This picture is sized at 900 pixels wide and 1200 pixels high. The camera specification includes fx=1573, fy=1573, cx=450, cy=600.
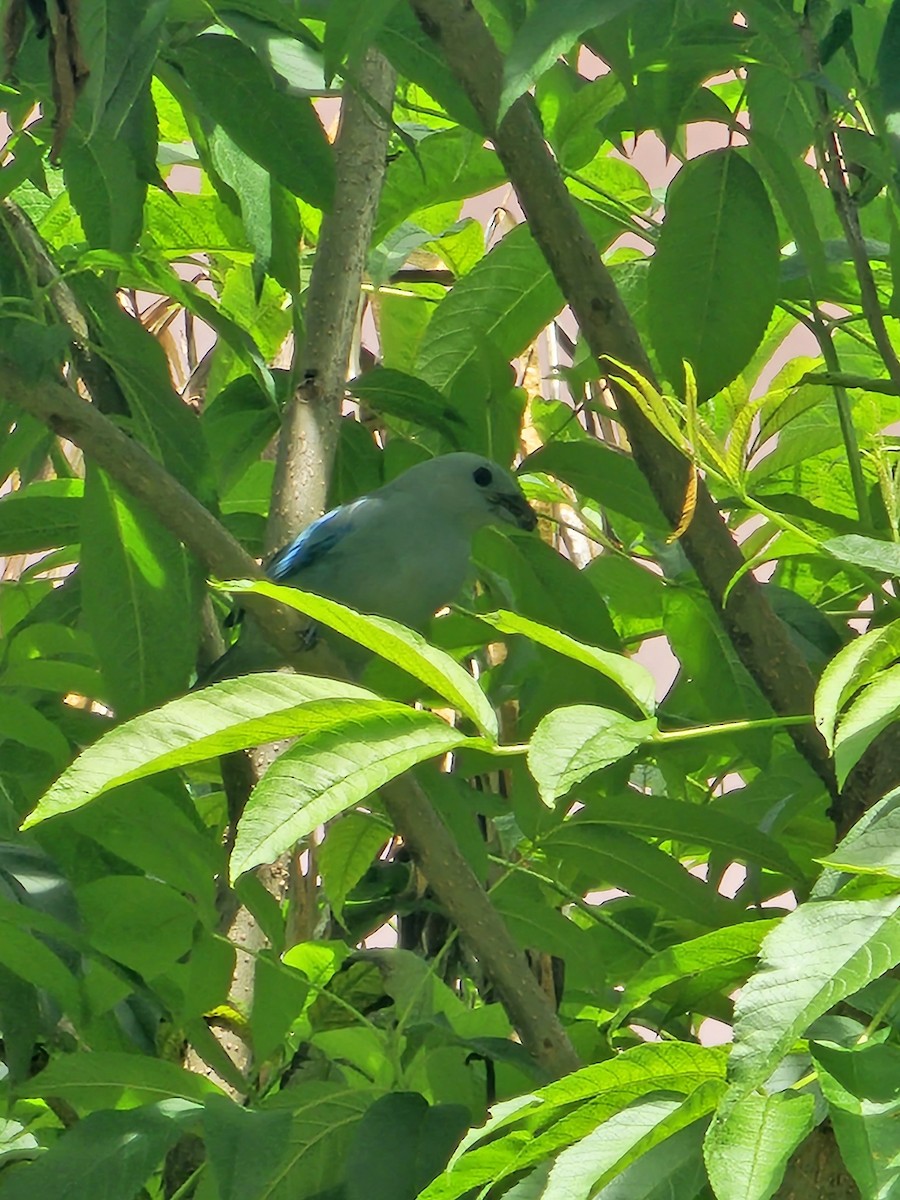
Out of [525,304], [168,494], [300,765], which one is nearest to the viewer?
[300,765]

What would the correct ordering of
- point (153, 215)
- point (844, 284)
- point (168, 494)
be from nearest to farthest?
1. point (168, 494)
2. point (844, 284)
3. point (153, 215)

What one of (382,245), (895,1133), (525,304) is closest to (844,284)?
(525,304)

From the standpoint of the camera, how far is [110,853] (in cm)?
124

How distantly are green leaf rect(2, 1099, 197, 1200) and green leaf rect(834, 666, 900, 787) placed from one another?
0.55 meters

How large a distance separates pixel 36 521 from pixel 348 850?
1.29 ft

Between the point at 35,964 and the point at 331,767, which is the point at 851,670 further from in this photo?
the point at 35,964

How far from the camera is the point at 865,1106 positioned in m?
0.68

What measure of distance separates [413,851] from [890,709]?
0.45 metres

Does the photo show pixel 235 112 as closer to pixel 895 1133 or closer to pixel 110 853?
pixel 110 853

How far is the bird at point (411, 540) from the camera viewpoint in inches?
85.1

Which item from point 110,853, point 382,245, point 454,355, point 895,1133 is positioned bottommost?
point 895,1133

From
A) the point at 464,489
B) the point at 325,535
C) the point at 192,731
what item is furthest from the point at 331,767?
the point at 464,489

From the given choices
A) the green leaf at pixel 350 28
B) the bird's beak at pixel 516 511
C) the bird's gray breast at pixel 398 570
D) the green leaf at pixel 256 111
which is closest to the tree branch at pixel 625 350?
the green leaf at pixel 256 111

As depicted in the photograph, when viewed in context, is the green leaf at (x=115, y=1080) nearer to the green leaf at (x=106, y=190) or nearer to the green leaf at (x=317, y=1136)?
the green leaf at (x=317, y=1136)
